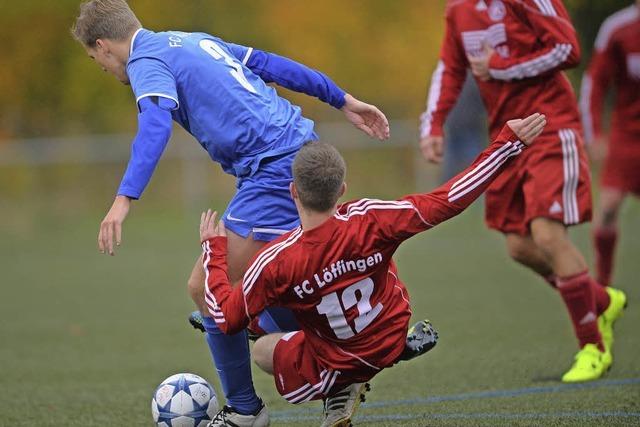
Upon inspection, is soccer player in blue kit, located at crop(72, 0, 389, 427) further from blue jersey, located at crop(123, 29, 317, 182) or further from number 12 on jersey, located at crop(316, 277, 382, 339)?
number 12 on jersey, located at crop(316, 277, 382, 339)

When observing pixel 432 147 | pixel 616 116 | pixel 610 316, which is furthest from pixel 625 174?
pixel 432 147

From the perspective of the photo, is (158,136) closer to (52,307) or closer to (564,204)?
(564,204)

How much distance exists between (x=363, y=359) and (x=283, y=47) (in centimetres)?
1699

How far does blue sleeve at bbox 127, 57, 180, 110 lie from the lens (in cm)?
440

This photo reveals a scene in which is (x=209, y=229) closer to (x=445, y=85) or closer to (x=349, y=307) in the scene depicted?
(x=349, y=307)

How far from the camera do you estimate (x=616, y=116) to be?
8414 mm

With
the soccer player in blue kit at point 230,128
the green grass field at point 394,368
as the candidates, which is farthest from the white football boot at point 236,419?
the green grass field at point 394,368

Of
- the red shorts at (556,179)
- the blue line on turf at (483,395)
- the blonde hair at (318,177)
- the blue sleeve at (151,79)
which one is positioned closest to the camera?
the blonde hair at (318,177)

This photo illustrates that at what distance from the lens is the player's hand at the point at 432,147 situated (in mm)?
6535

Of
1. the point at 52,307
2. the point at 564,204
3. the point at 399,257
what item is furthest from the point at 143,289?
the point at 564,204

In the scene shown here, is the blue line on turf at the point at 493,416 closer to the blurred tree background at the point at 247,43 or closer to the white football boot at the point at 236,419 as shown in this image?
the white football boot at the point at 236,419

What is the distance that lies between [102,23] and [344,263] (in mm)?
1479

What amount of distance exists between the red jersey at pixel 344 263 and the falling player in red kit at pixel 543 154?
71.3 inches

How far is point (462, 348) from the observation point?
699 cm
